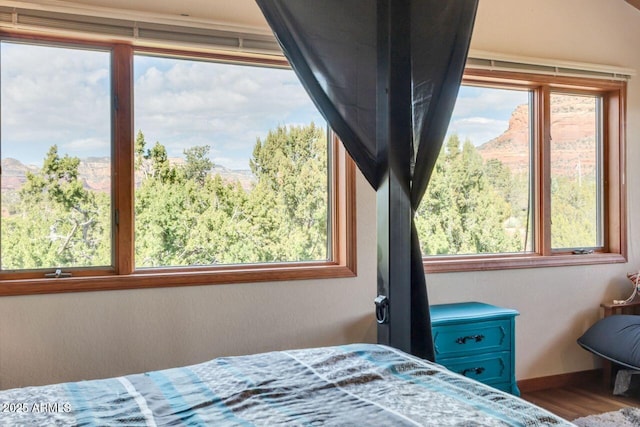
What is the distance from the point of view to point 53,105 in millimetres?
2533

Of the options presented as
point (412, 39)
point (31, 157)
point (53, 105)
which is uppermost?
point (412, 39)

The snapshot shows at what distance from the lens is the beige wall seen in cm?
248

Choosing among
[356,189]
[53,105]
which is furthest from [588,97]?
[53,105]

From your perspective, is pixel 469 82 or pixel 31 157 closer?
pixel 31 157

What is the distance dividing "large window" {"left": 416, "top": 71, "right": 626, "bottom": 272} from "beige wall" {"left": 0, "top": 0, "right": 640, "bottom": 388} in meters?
0.13

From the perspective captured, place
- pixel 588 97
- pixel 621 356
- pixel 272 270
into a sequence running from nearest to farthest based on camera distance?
pixel 272 270 < pixel 621 356 < pixel 588 97

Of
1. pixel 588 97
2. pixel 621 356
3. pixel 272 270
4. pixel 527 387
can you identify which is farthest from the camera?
pixel 588 97

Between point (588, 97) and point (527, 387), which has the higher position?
point (588, 97)

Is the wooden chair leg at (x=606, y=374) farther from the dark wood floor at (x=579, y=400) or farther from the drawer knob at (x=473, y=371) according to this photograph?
the drawer knob at (x=473, y=371)

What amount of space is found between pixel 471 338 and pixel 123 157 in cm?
201

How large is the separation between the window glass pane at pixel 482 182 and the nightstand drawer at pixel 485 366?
70 centimetres

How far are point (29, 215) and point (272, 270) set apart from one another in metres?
1.17

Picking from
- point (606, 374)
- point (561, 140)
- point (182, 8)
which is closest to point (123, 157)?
point (182, 8)

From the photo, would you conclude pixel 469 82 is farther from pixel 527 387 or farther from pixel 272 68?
pixel 527 387
